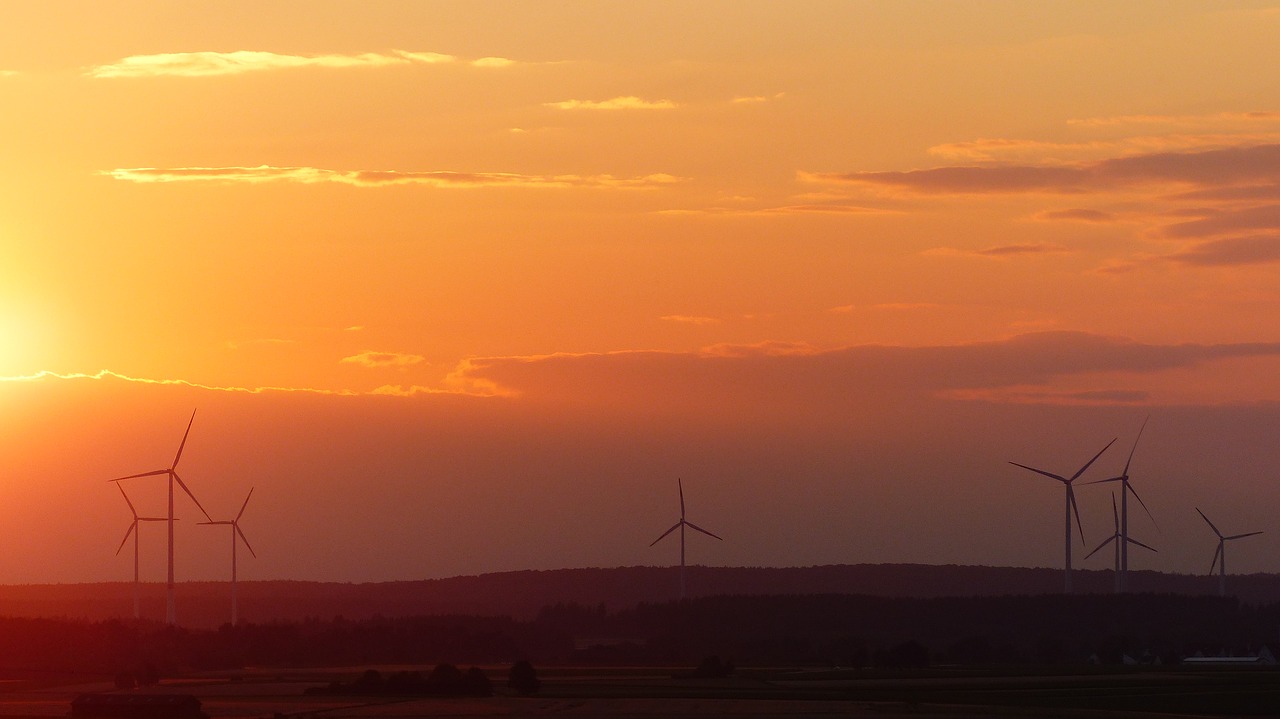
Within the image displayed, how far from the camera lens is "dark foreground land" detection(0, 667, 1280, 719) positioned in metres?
127

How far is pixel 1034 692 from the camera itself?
14750 cm

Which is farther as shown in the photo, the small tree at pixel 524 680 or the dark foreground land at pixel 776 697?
the small tree at pixel 524 680

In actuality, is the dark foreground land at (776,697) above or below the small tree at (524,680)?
below

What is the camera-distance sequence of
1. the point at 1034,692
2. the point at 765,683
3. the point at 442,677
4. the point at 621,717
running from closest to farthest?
the point at 621,717 < the point at 1034,692 < the point at 442,677 < the point at 765,683

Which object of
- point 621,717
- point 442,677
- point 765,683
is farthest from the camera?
point 765,683

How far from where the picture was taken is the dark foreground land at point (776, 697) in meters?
127

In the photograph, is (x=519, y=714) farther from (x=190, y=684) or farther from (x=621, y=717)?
(x=190, y=684)

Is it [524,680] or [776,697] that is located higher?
[524,680]

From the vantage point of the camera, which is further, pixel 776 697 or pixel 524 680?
pixel 524 680

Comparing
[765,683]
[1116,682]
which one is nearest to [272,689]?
[765,683]

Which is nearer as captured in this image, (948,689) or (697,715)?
(697,715)

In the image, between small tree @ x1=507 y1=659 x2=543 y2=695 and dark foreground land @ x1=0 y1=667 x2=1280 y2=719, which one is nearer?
dark foreground land @ x1=0 y1=667 x2=1280 y2=719

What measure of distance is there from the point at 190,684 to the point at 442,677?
24.3 metres

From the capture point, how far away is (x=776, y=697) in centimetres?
14375
